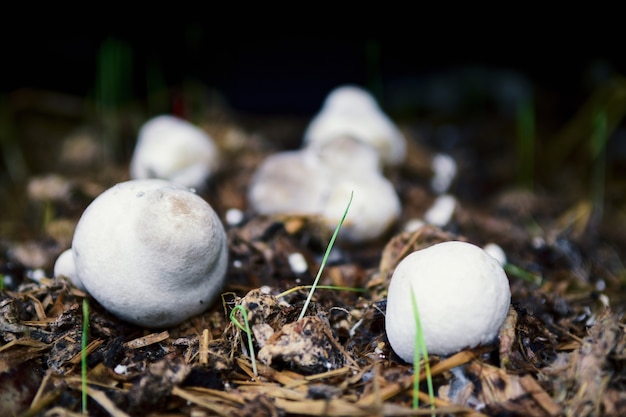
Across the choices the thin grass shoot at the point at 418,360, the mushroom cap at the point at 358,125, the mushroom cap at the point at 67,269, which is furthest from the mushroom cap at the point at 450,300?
the mushroom cap at the point at 358,125

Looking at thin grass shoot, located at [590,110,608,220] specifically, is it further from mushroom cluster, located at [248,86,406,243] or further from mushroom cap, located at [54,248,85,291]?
mushroom cap, located at [54,248,85,291]

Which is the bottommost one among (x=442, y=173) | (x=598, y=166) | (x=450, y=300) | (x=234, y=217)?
(x=598, y=166)

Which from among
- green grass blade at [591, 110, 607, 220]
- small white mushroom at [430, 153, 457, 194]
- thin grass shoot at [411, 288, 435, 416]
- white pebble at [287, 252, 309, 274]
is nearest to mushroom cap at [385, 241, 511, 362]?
thin grass shoot at [411, 288, 435, 416]

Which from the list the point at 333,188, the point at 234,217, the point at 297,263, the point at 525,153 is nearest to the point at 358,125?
the point at 333,188

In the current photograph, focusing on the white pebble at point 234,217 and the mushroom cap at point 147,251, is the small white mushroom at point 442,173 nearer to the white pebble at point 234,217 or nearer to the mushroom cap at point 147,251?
the white pebble at point 234,217

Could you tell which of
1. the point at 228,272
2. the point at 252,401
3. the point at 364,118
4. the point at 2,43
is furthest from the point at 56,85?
the point at 252,401

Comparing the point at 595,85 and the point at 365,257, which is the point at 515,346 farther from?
the point at 595,85

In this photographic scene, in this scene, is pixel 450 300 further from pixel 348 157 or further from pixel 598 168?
pixel 598 168
